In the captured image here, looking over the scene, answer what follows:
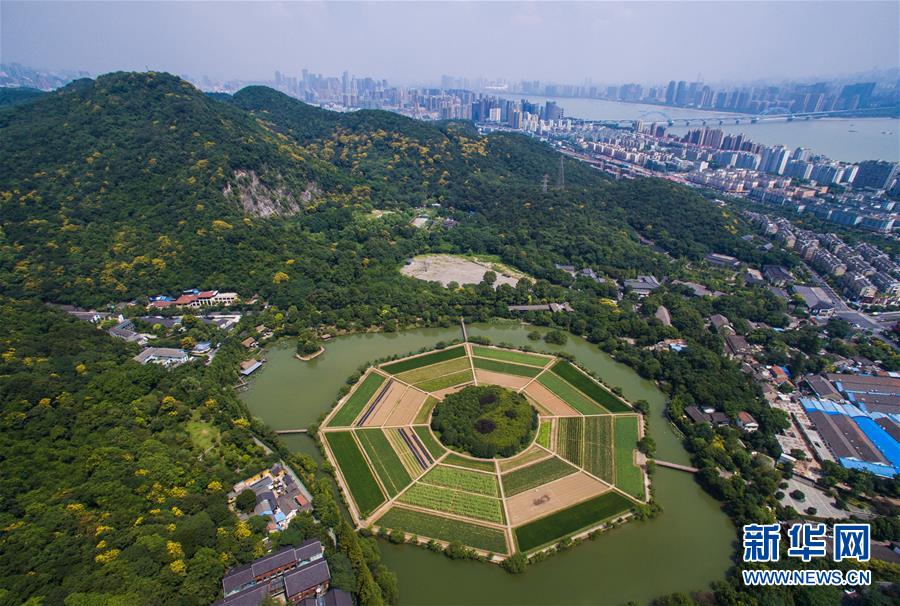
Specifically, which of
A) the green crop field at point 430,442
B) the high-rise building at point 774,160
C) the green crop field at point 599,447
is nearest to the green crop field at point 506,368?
the green crop field at point 599,447

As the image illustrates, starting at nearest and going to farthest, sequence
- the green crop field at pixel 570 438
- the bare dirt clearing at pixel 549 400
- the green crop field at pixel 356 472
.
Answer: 1. the green crop field at pixel 356 472
2. the green crop field at pixel 570 438
3. the bare dirt clearing at pixel 549 400

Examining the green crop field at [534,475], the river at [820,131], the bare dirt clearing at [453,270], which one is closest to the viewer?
the green crop field at [534,475]

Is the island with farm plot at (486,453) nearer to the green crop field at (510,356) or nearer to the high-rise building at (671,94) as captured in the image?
the green crop field at (510,356)

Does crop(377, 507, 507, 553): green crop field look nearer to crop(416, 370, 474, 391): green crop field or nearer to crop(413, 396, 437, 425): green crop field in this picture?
crop(413, 396, 437, 425): green crop field

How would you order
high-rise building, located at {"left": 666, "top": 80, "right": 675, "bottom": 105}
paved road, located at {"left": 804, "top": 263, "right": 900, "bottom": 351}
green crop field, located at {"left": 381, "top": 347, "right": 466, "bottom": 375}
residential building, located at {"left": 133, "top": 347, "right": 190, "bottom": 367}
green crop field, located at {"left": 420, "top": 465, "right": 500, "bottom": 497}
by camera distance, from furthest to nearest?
high-rise building, located at {"left": 666, "top": 80, "right": 675, "bottom": 105}
paved road, located at {"left": 804, "top": 263, "right": 900, "bottom": 351}
green crop field, located at {"left": 381, "top": 347, "right": 466, "bottom": 375}
residential building, located at {"left": 133, "top": 347, "right": 190, "bottom": 367}
green crop field, located at {"left": 420, "top": 465, "right": 500, "bottom": 497}

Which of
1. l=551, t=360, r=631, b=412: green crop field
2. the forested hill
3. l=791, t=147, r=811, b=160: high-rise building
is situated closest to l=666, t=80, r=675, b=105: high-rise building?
l=791, t=147, r=811, b=160: high-rise building

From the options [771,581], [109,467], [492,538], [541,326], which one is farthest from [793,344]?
[109,467]

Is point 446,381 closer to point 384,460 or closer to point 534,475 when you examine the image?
point 384,460

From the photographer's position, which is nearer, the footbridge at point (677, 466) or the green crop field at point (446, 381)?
the footbridge at point (677, 466)
